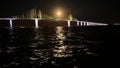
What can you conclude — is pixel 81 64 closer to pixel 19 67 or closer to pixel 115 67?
pixel 115 67

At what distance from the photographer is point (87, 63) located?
24984 millimetres

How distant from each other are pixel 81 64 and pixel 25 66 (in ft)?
19.1

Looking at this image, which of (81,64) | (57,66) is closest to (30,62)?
(57,66)

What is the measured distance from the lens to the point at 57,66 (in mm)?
23766

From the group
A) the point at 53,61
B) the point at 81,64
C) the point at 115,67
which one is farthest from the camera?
the point at 53,61

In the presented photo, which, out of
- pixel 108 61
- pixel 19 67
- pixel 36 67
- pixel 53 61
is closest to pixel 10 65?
pixel 19 67

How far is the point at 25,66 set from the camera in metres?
24.0

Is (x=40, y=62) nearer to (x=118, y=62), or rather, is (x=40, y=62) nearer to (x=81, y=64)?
(x=81, y=64)

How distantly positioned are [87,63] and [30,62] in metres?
6.30

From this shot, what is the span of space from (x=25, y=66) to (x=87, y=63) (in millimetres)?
6549

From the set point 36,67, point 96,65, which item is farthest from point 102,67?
point 36,67

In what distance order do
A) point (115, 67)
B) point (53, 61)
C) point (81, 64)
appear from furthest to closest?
point (53, 61) → point (81, 64) → point (115, 67)

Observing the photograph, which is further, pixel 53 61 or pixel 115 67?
pixel 53 61

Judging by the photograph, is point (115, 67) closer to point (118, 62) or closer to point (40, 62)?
point (118, 62)
